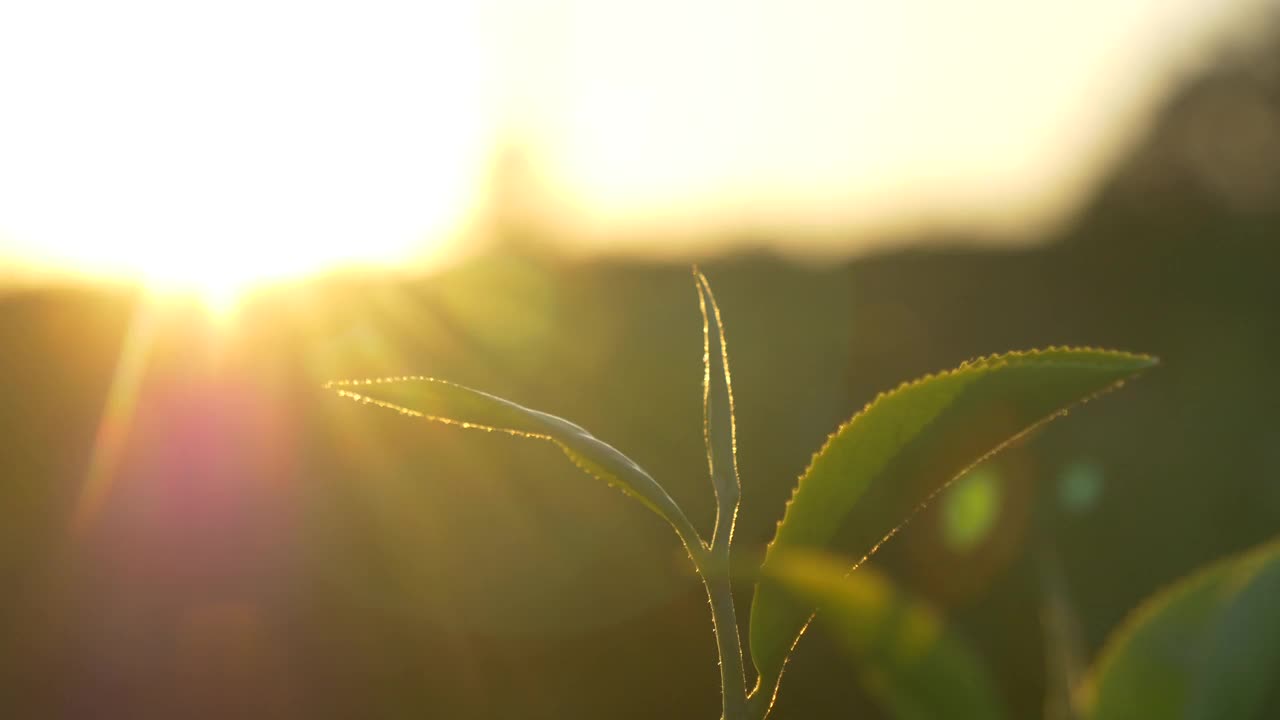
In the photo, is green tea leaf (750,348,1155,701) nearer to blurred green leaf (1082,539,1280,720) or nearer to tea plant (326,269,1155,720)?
tea plant (326,269,1155,720)

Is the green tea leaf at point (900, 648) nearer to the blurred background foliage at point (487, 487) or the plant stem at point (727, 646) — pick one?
the plant stem at point (727, 646)

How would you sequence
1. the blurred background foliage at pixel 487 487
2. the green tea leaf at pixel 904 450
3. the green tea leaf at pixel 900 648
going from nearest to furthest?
the green tea leaf at pixel 900 648 → the green tea leaf at pixel 904 450 → the blurred background foliage at pixel 487 487

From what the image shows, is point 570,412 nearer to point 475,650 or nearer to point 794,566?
point 475,650

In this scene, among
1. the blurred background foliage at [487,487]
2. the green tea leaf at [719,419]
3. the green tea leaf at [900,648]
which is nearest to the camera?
the green tea leaf at [900,648]

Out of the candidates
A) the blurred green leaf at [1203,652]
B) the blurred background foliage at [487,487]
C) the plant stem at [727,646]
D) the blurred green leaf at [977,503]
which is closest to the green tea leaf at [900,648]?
the blurred green leaf at [1203,652]

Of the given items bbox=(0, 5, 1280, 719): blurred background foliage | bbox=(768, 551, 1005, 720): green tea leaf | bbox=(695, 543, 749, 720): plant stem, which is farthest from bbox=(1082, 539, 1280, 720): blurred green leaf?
bbox=(0, 5, 1280, 719): blurred background foliage

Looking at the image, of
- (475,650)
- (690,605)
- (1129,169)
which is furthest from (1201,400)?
(1129,169)

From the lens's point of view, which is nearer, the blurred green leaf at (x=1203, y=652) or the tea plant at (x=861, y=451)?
the blurred green leaf at (x=1203, y=652)
